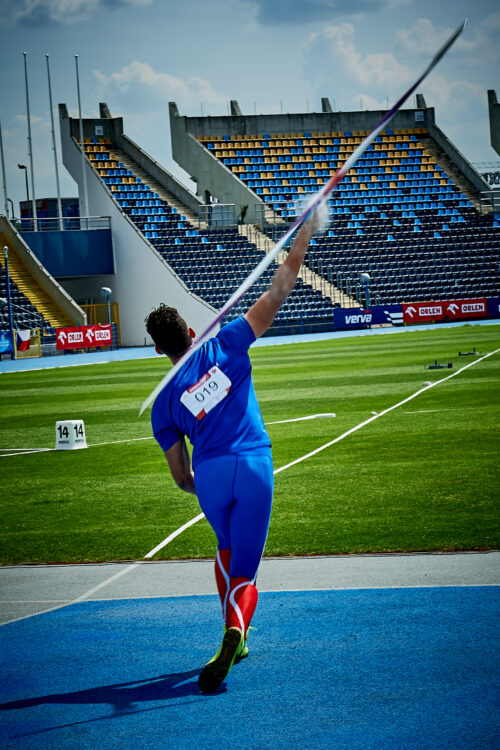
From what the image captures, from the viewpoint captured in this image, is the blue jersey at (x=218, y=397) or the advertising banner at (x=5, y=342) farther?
the advertising banner at (x=5, y=342)

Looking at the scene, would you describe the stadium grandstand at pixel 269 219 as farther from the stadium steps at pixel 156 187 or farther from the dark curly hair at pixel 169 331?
the dark curly hair at pixel 169 331

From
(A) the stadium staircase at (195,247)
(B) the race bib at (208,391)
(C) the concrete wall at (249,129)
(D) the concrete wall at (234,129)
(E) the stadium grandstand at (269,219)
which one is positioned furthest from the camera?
(C) the concrete wall at (249,129)

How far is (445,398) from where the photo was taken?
1672 centimetres

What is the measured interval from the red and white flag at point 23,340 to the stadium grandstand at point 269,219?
2453mm

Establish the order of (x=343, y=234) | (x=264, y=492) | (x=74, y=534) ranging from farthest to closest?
(x=343, y=234)
(x=74, y=534)
(x=264, y=492)

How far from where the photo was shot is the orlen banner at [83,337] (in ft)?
141

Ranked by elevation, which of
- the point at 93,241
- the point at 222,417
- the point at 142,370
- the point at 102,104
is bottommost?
the point at 142,370

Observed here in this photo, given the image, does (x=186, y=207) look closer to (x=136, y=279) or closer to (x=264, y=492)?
(x=136, y=279)

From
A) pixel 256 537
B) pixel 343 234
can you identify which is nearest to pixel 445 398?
pixel 256 537

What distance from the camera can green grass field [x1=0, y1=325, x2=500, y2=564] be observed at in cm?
767

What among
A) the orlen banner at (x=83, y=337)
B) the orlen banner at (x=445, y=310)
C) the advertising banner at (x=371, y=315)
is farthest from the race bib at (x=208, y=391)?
the orlen banner at (x=445, y=310)

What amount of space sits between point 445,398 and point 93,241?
1456 inches

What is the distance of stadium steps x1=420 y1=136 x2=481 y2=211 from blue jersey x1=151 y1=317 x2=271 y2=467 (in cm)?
5676

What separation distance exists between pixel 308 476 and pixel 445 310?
39.3 m
